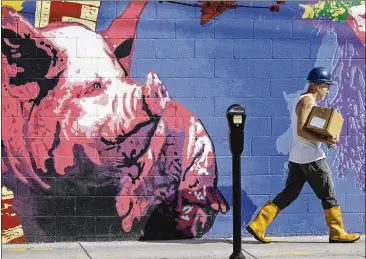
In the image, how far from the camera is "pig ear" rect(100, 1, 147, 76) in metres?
8.34

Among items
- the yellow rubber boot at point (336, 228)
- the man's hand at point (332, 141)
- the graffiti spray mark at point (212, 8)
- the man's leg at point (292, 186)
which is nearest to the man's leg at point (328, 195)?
the yellow rubber boot at point (336, 228)

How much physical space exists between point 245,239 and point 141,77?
1.88 m

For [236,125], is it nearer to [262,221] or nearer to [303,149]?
[303,149]

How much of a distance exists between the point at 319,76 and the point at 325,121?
0.48 meters

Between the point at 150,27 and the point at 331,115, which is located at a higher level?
the point at 150,27

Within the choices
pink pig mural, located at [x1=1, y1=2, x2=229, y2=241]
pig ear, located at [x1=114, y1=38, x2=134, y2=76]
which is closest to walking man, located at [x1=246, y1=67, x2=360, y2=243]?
pink pig mural, located at [x1=1, y1=2, x2=229, y2=241]

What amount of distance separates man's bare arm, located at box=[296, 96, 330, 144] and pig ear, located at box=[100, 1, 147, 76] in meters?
1.68

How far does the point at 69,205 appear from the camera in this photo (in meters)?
8.41

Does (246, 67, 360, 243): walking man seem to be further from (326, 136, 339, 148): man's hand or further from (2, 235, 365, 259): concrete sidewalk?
(2, 235, 365, 259): concrete sidewalk

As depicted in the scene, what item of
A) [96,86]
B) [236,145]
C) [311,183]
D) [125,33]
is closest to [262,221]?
[311,183]

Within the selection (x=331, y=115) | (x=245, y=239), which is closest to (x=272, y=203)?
(x=245, y=239)

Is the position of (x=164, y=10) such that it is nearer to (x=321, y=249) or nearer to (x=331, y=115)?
(x=331, y=115)

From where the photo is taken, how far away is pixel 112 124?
8.38 meters

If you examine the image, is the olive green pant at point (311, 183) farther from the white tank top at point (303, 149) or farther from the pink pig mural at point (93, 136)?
the pink pig mural at point (93, 136)
